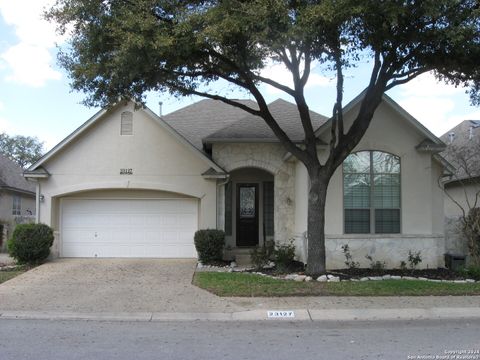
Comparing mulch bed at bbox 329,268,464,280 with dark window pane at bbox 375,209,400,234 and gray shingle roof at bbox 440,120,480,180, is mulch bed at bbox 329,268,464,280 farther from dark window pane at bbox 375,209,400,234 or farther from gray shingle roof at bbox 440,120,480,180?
gray shingle roof at bbox 440,120,480,180

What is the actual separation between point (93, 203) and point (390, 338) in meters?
12.5

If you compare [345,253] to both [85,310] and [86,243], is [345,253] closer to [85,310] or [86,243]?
[85,310]

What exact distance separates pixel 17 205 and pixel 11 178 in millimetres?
1885

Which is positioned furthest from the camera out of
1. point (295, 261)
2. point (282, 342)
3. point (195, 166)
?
point (195, 166)

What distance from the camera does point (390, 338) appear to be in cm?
773

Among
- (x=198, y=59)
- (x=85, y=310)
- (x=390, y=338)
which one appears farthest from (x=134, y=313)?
(x=198, y=59)

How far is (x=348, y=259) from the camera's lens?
48.2 ft

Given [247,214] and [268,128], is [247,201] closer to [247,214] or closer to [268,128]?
[247,214]

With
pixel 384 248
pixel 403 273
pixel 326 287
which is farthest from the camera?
pixel 384 248

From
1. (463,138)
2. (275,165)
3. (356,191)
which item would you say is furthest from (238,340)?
(463,138)

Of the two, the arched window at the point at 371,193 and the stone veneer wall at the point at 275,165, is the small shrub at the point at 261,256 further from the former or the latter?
the arched window at the point at 371,193

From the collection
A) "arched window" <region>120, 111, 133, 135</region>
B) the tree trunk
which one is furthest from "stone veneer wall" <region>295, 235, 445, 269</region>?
"arched window" <region>120, 111, 133, 135</region>

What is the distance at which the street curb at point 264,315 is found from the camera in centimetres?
923

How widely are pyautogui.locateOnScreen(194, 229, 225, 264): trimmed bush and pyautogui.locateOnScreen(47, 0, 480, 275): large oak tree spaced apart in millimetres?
3782
